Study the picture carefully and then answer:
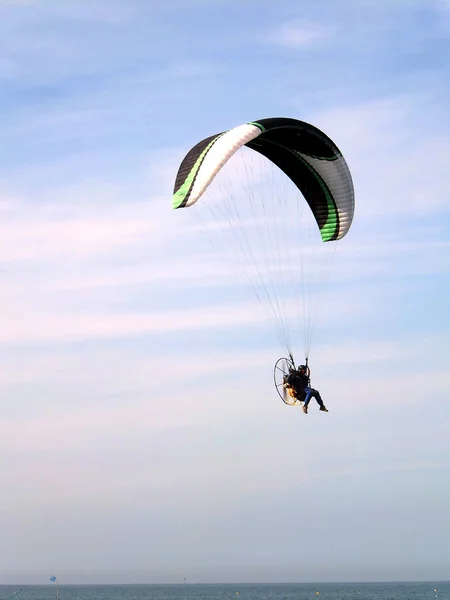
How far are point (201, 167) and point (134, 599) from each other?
135658 millimetres

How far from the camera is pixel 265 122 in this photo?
24703mm

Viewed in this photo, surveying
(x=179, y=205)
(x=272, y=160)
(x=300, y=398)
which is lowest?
(x=300, y=398)

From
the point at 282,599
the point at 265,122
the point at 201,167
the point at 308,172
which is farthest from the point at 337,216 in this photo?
the point at 282,599

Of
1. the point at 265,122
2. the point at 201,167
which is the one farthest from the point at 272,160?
the point at 201,167

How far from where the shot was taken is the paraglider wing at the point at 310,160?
24547mm

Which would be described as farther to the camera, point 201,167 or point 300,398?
point 300,398

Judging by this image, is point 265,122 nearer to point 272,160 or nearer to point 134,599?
point 272,160

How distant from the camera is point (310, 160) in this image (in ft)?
88.8

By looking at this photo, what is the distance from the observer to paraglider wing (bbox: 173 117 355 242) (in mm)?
24547

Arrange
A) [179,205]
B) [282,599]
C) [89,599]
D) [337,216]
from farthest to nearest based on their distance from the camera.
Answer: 1. [89,599]
2. [282,599]
3. [337,216]
4. [179,205]

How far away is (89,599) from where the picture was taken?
471ft

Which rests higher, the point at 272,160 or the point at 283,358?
the point at 272,160

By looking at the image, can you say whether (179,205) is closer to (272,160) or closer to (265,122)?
(265,122)

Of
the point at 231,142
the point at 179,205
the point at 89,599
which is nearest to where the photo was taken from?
the point at 179,205
